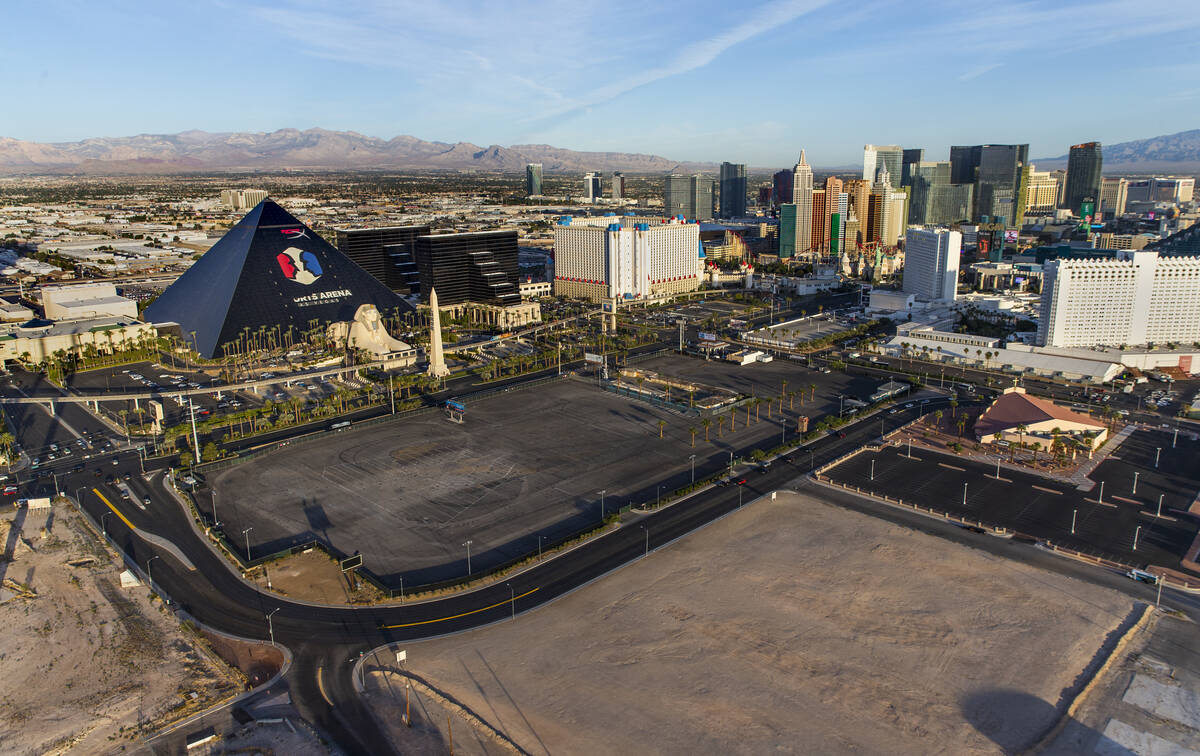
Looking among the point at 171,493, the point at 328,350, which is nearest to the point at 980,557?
the point at 171,493

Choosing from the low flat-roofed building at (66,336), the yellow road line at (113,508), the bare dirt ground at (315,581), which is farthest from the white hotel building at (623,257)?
the bare dirt ground at (315,581)

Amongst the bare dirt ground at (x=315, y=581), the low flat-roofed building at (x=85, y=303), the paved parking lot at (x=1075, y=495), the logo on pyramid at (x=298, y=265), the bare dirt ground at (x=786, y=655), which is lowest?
the bare dirt ground at (x=786, y=655)

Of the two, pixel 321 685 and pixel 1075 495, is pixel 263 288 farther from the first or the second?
pixel 1075 495

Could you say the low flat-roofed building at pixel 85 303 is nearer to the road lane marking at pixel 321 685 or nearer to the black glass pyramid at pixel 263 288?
the black glass pyramid at pixel 263 288

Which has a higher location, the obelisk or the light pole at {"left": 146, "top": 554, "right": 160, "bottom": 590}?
the obelisk

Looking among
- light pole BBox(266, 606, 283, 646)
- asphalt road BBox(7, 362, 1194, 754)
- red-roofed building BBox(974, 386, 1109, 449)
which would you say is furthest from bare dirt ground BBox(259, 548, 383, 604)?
red-roofed building BBox(974, 386, 1109, 449)

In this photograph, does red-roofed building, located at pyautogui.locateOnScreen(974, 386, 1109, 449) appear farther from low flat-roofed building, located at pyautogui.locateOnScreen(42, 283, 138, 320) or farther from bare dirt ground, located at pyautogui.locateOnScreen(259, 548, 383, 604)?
low flat-roofed building, located at pyautogui.locateOnScreen(42, 283, 138, 320)
